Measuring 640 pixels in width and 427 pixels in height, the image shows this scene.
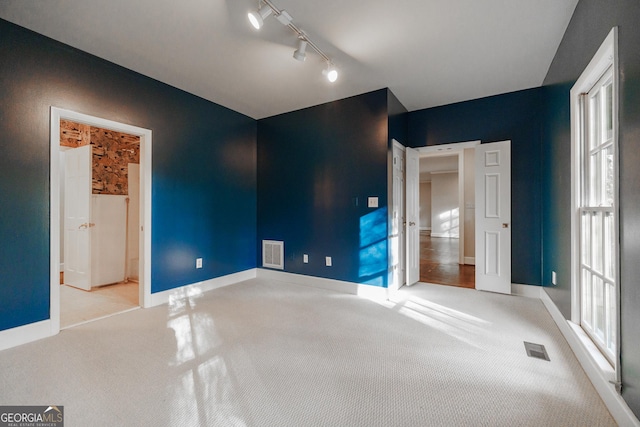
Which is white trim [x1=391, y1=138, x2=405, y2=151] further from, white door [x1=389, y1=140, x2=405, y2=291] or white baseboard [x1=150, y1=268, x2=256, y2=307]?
white baseboard [x1=150, y1=268, x2=256, y2=307]

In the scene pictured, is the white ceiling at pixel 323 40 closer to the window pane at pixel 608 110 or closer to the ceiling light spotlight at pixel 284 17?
the ceiling light spotlight at pixel 284 17

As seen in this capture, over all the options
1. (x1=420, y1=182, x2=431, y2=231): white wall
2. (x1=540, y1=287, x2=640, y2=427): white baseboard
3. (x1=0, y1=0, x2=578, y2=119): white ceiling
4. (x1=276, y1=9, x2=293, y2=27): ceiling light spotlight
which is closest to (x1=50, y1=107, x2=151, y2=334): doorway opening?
(x1=0, y1=0, x2=578, y2=119): white ceiling

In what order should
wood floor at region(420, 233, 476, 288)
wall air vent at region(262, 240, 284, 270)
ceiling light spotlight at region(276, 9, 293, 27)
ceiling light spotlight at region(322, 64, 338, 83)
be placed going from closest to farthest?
ceiling light spotlight at region(276, 9, 293, 27)
ceiling light spotlight at region(322, 64, 338, 83)
wood floor at region(420, 233, 476, 288)
wall air vent at region(262, 240, 284, 270)

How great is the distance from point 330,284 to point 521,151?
124 inches

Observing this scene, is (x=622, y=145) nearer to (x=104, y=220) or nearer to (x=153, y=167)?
(x=153, y=167)

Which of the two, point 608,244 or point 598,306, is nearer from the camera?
point 608,244

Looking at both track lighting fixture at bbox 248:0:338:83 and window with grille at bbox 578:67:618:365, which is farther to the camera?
track lighting fixture at bbox 248:0:338:83

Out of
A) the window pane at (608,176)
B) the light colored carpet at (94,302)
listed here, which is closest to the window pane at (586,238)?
the window pane at (608,176)

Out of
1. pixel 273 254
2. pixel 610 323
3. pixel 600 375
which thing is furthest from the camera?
pixel 273 254

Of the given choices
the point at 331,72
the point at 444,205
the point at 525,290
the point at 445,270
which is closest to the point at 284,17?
the point at 331,72

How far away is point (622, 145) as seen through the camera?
1358 millimetres

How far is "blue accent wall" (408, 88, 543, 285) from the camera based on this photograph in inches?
136

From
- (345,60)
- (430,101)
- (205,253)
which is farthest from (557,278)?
(205,253)

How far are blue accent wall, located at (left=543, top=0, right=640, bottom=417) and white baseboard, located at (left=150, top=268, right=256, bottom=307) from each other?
3900mm
